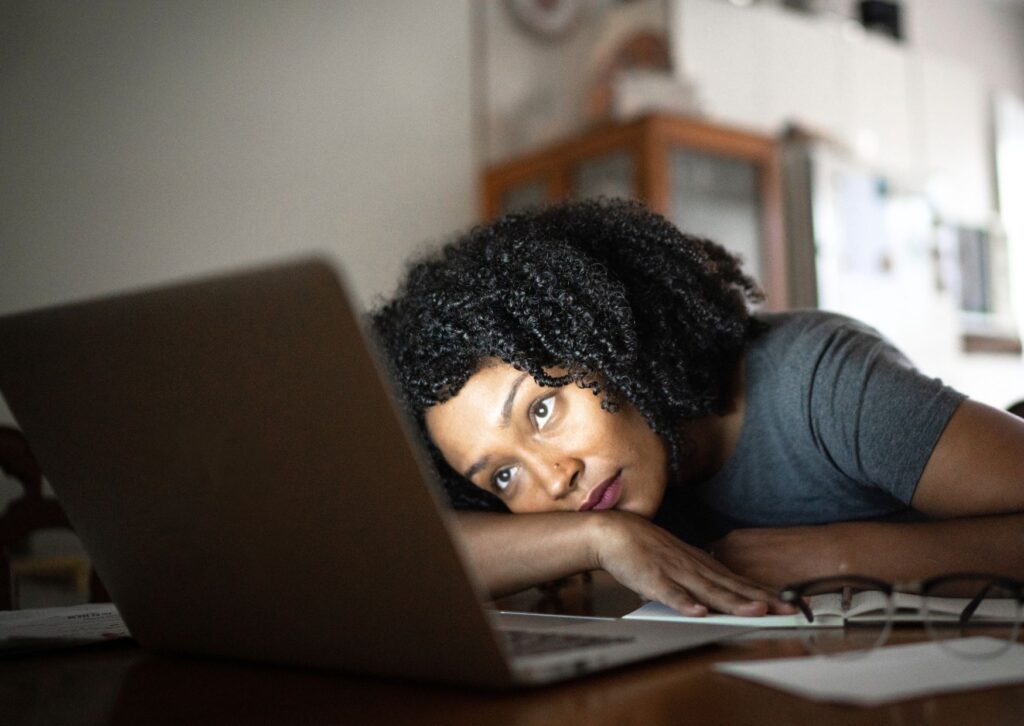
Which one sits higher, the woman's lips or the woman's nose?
the woman's nose

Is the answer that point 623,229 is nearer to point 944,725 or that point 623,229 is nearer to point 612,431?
point 612,431

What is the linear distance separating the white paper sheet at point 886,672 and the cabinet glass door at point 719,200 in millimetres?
2285

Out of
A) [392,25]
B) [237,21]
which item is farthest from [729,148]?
[237,21]

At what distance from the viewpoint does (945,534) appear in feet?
2.91

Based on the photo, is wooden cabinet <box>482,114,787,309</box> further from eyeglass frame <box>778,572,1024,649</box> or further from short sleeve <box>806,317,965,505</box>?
eyeglass frame <box>778,572,1024,649</box>

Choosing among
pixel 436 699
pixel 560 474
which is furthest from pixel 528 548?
pixel 436 699

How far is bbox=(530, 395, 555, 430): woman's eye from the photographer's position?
3.43 ft

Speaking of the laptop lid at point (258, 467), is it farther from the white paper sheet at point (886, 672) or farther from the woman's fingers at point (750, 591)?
the woman's fingers at point (750, 591)

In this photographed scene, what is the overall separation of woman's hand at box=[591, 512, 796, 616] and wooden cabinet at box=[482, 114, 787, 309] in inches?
73.0

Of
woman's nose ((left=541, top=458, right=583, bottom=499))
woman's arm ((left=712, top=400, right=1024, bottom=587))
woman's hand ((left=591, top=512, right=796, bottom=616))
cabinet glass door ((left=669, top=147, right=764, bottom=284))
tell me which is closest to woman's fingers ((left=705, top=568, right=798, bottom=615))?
woman's hand ((left=591, top=512, right=796, bottom=616))

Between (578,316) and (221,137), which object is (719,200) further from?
(578,316)

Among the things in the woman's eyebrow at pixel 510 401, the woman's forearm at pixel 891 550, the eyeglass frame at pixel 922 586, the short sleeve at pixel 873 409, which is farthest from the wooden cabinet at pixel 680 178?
the eyeglass frame at pixel 922 586

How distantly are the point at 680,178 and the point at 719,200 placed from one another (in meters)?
0.20

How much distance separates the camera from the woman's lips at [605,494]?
1.04 meters
